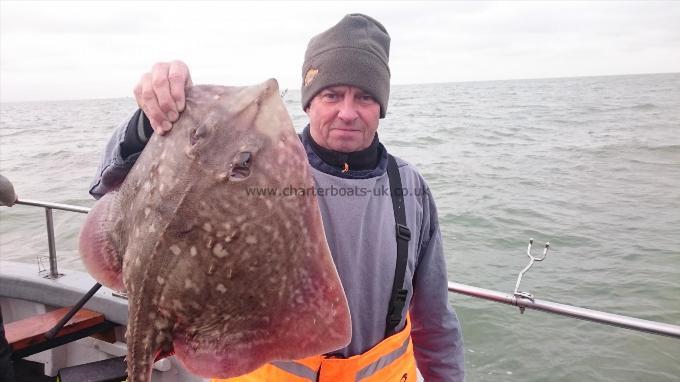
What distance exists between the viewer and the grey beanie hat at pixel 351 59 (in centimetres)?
224

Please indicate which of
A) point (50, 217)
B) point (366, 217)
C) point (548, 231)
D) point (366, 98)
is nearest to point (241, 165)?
point (366, 217)

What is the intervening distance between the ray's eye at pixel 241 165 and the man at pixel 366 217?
0.51m

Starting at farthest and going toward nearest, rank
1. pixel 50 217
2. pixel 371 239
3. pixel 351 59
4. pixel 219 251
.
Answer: pixel 50 217, pixel 351 59, pixel 371 239, pixel 219 251

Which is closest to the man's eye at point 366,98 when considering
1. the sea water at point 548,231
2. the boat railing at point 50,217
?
the boat railing at point 50,217

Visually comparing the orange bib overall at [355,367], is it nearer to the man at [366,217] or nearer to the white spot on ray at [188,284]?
the man at [366,217]

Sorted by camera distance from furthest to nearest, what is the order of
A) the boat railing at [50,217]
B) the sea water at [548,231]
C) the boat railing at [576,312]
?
1. the sea water at [548,231]
2. the boat railing at [50,217]
3. the boat railing at [576,312]

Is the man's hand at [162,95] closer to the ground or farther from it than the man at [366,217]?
farther from it

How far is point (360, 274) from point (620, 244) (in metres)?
11.0

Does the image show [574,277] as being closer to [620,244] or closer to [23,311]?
[620,244]

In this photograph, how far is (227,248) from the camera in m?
1.52

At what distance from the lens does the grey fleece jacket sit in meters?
2.06

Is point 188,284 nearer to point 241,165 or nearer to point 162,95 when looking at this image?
point 241,165

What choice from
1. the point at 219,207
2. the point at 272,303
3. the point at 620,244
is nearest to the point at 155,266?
the point at 219,207

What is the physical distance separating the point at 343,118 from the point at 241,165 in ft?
2.59
